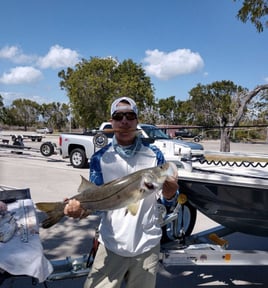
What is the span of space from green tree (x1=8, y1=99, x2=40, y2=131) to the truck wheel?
76.6m

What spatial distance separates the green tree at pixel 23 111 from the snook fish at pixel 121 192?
3454 inches

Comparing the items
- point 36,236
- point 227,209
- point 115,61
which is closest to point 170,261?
point 227,209

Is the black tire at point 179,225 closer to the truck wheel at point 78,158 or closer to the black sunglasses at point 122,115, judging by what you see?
the black sunglasses at point 122,115

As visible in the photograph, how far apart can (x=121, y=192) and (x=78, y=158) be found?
11261 millimetres

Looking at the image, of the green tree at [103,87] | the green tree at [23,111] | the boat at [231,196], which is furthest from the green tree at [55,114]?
the boat at [231,196]

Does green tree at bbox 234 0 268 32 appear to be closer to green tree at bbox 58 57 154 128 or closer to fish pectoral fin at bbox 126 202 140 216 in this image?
fish pectoral fin at bbox 126 202 140 216

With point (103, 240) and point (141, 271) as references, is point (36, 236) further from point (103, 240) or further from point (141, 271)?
point (141, 271)

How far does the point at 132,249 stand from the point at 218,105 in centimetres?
4900

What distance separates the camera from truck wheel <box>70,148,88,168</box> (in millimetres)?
12766

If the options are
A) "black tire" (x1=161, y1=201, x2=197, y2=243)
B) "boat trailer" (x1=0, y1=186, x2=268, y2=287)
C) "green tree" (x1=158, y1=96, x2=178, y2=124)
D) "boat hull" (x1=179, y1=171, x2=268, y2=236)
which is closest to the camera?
"boat trailer" (x1=0, y1=186, x2=268, y2=287)

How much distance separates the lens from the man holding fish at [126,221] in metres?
2.08

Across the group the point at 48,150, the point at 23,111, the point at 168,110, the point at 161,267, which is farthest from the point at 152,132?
the point at 23,111

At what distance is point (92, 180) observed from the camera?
7.29 feet

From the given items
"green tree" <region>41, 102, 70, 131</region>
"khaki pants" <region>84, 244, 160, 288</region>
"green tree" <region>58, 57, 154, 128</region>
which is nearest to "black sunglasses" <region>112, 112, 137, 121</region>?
"khaki pants" <region>84, 244, 160, 288</region>
